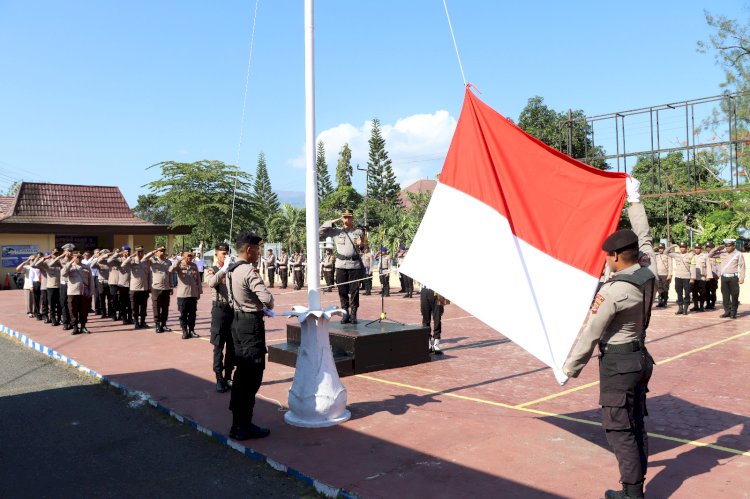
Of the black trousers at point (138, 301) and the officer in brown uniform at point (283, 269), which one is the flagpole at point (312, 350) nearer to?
the black trousers at point (138, 301)

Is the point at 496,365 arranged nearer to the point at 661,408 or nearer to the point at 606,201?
the point at 661,408

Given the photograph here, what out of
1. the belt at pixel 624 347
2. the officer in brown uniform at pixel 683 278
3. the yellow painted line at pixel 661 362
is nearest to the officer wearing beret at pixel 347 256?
the yellow painted line at pixel 661 362

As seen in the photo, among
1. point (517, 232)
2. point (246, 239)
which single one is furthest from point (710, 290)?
point (246, 239)

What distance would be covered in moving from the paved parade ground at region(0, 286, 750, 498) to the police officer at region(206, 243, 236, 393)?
0.87 feet

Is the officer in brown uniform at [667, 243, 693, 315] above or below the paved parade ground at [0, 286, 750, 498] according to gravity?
above

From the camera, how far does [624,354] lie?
13.6ft

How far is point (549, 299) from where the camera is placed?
5027 mm

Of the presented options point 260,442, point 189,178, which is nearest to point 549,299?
point 260,442

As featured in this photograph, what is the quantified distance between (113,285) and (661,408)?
12496mm

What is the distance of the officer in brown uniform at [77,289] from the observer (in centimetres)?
1253

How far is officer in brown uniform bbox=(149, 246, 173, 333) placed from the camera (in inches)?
507

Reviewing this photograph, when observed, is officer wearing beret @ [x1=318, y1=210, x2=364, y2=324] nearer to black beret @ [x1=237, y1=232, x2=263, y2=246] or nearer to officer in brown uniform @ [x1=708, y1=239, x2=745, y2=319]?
black beret @ [x1=237, y1=232, x2=263, y2=246]

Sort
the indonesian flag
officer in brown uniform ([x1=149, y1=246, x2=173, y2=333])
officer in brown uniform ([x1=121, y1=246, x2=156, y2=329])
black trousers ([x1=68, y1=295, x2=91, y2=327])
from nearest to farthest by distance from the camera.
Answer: the indonesian flag, black trousers ([x1=68, y1=295, x2=91, y2=327]), officer in brown uniform ([x1=149, y1=246, x2=173, y2=333]), officer in brown uniform ([x1=121, y1=246, x2=156, y2=329])

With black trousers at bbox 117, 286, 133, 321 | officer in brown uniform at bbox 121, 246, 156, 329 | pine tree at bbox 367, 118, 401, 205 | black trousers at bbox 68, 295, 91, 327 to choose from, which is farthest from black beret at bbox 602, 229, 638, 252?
pine tree at bbox 367, 118, 401, 205
